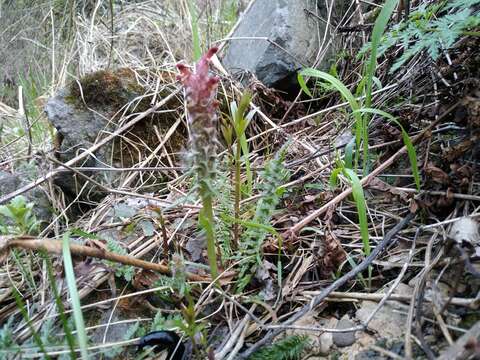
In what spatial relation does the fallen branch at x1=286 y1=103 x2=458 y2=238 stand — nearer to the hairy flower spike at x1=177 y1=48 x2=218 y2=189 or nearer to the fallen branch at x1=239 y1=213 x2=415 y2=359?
the fallen branch at x1=239 y1=213 x2=415 y2=359

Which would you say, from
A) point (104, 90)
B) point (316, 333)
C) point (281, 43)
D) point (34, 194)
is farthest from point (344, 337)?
point (281, 43)

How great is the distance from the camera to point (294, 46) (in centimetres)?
241

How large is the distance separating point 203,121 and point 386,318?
0.68 metres

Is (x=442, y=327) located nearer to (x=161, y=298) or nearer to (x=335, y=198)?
(x=335, y=198)

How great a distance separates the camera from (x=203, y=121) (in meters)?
0.97

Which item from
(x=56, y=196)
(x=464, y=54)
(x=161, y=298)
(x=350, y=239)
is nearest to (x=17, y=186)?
(x=56, y=196)

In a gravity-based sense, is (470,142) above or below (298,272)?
above

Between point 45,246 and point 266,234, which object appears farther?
point 266,234

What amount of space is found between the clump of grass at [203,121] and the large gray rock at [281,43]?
145 centimetres

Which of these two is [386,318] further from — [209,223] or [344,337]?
[209,223]

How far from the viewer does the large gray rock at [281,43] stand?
235 centimetres

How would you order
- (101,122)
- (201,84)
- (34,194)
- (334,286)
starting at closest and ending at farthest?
(201,84)
(334,286)
(34,194)
(101,122)

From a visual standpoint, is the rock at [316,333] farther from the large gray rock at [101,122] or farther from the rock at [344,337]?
the large gray rock at [101,122]

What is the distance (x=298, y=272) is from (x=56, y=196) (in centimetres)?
125
